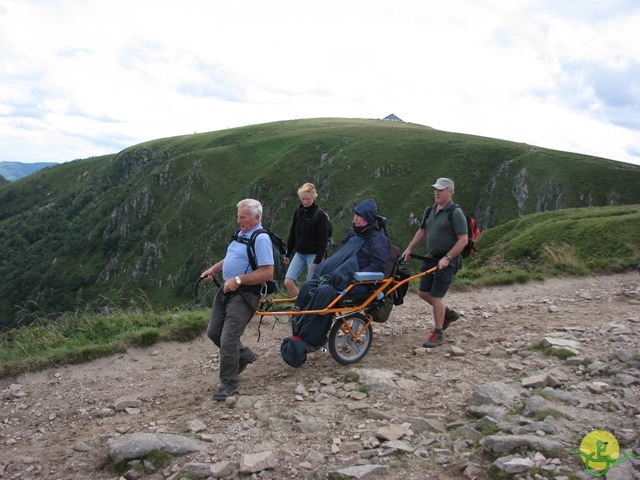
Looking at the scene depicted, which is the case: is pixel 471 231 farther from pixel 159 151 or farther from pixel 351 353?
pixel 159 151

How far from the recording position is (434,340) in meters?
7.83

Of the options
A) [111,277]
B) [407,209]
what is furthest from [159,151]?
[407,209]

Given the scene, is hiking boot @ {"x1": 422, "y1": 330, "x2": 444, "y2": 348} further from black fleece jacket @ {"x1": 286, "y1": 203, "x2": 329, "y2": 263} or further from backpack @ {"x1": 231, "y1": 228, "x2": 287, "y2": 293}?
backpack @ {"x1": 231, "y1": 228, "x2": 287, "y2": 293}

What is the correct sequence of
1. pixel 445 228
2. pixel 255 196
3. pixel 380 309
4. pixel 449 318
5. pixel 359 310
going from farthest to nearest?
pixel 255 196, pixel 449 318, pixel 445 228, pixel 380 309, pixel 359 310

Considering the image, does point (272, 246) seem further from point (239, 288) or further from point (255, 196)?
point (255, 196)

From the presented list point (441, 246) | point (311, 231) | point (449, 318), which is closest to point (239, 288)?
point (311, 231)

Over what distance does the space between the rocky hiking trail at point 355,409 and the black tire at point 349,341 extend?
0.18 meters

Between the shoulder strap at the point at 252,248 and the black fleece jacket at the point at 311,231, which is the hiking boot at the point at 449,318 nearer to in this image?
the black fleece jacket at the point at 311,231

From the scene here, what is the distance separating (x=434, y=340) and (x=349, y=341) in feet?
5.13

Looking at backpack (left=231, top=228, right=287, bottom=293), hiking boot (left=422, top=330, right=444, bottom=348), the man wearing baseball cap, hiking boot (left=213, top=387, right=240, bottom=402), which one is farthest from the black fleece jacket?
hiking boot (left=213, top=387, right=240, bottom=402)

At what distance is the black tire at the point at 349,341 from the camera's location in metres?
6.88

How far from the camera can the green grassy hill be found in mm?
108812

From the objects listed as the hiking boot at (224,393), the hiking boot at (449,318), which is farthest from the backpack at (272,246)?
the hiking boot at (449,318)

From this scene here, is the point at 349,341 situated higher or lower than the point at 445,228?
lower
